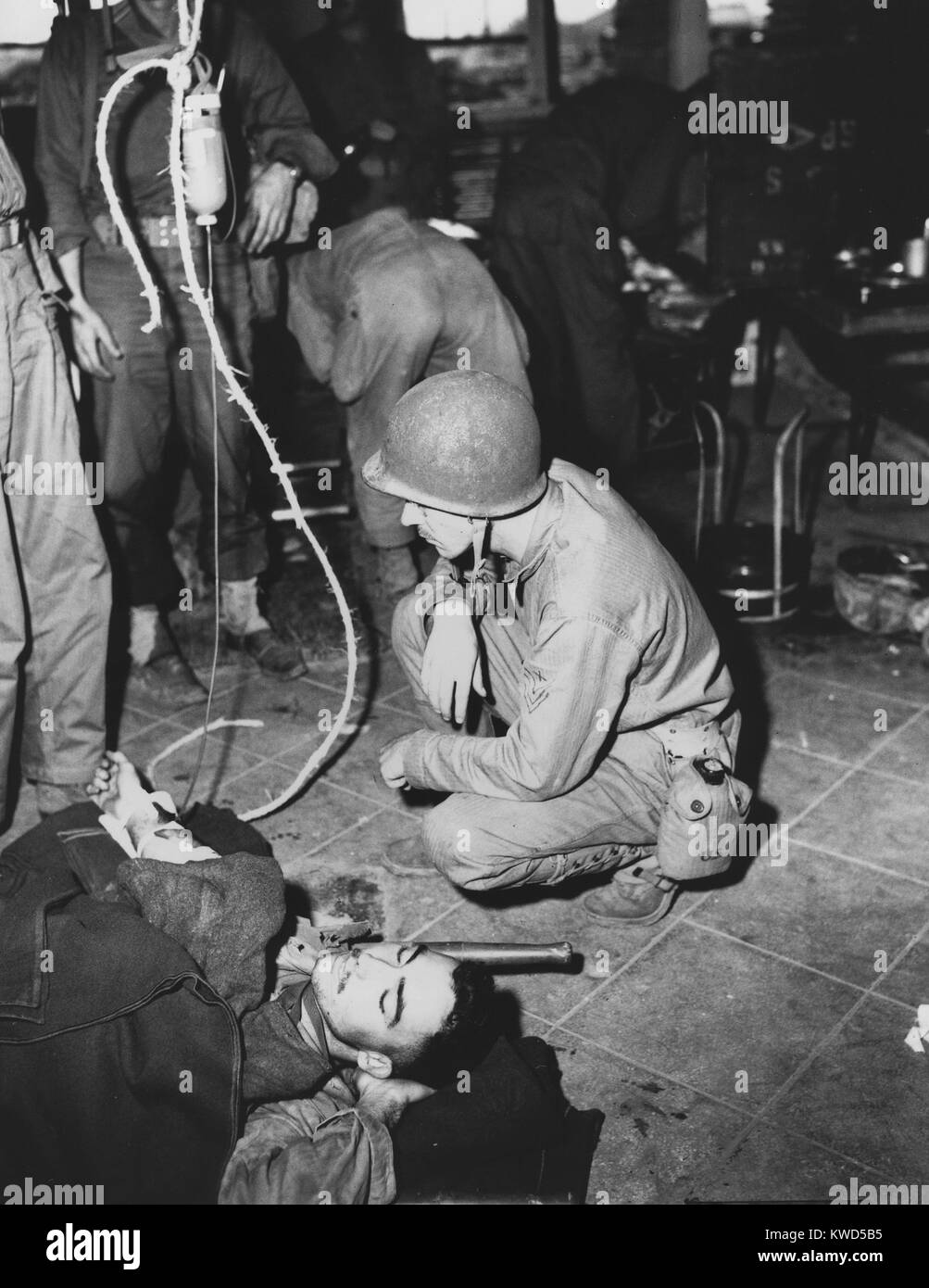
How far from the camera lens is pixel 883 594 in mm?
5184

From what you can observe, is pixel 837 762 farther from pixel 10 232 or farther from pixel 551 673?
pixel 10 232

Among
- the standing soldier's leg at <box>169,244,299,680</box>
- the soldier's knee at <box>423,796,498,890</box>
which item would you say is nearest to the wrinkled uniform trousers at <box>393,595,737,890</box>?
the soldier's knee at <box>423,796,498,890</box>

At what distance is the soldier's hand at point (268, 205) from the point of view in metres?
4.59

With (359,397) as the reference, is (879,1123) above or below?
below

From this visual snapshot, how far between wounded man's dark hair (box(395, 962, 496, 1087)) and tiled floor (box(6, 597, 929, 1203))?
0.39 m

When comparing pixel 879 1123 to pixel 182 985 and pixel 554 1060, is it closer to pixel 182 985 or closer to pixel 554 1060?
pixel 554 1060

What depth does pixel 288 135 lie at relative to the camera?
184 inches

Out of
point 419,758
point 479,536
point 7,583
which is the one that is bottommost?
point 419,758

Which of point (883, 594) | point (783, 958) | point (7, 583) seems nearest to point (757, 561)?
point (883, 594)

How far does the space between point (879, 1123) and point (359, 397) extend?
324 cm

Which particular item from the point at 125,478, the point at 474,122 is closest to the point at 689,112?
the point at 474,122

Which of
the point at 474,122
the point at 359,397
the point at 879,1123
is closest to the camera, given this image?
the point at 879,1123

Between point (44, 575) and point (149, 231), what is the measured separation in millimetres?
1328

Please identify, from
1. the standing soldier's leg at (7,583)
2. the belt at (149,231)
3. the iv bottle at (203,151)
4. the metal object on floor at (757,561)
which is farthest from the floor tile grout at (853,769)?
the belt at (149,231)
